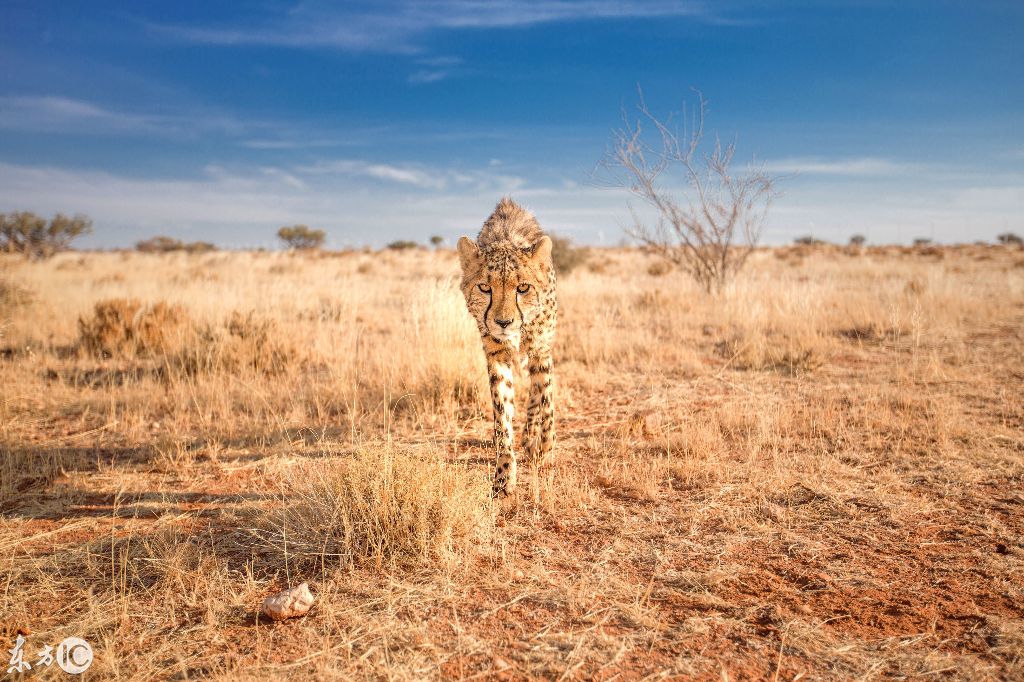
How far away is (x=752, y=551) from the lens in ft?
9.82

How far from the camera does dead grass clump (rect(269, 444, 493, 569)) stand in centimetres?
291

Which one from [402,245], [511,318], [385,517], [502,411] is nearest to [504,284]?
[511,318]

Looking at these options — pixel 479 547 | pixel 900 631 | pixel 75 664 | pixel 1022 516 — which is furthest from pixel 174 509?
pixel 1022 516

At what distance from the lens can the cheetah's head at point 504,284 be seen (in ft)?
11.6

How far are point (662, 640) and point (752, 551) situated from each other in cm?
95

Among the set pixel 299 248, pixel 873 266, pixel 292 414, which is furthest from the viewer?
pixel 299 248

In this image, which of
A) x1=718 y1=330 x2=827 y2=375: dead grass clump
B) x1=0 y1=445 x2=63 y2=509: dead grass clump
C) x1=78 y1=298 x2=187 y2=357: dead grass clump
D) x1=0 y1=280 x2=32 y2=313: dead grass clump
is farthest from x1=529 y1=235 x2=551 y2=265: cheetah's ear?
x1=0 y1=280 x2=32 y2=313: dead grass clump

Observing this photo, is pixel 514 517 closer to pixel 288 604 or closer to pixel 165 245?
pixel 288 604

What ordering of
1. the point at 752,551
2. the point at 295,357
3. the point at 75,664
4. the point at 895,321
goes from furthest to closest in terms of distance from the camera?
the point at 895,321, the point at 295,357, the point at 752,551, the point at 75,664

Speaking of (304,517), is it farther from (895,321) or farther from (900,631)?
(895,321)

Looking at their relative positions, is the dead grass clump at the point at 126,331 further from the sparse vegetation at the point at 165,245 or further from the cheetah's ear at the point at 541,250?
the sparse vegetation at the point at 165,245

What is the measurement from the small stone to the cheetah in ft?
4.72

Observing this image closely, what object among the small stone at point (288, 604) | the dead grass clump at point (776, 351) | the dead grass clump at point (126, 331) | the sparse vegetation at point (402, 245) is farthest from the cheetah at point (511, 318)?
the sparse vegetation at point (402, 245)

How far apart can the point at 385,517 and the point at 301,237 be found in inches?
1742
